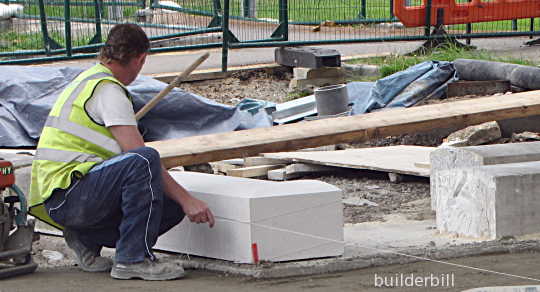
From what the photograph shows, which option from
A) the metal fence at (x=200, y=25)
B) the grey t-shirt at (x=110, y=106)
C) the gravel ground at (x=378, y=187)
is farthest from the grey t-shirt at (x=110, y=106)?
the metal fence at (x=200, y=25)

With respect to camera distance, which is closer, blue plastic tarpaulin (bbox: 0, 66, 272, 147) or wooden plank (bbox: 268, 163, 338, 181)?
wooden plank (bbox: 268, 163, 338, 181)

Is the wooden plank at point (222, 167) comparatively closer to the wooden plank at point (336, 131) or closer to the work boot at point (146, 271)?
the wooden plank at point (336, 131)

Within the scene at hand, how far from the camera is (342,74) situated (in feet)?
39.9

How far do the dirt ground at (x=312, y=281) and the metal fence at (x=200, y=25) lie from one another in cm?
709

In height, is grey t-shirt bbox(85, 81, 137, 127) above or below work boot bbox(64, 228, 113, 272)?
above

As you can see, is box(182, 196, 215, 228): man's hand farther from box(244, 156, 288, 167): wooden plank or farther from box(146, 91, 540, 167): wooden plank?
box(244, 156, 288, 167): wooden plank

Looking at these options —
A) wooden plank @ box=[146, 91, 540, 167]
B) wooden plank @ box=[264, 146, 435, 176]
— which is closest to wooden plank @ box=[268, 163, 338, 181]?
wooden plank @ box=[264, 146, 435, 176]

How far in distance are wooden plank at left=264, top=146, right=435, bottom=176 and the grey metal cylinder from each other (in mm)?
971

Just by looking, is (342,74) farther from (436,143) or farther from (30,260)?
(30,260)

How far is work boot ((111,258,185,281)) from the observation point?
5164 mm

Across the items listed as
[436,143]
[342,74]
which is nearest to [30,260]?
[436,143]

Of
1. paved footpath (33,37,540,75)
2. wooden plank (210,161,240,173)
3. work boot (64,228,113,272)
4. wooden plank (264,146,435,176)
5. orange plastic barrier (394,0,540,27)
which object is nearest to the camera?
work boot (64,228,113,272)

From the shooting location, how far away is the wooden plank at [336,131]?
7.01 meters

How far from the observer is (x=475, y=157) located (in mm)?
6570
